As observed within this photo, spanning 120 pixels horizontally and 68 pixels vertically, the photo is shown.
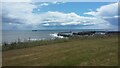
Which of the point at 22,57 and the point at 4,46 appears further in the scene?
the point at 4,46

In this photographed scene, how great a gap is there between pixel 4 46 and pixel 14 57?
4.23 meters

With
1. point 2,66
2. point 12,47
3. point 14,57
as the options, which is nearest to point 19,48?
point 12,47

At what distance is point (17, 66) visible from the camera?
37.4 feet

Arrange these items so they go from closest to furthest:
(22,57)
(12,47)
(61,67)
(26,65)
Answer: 1. (61,67)
2. (26,65)
3. (22,57)
4. (12,47)

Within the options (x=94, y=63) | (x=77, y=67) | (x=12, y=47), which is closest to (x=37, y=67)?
(x=77, y=67)

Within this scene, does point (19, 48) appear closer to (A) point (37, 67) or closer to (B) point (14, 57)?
(B) point (14, 57)

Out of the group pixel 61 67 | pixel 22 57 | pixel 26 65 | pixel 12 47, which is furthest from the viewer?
pixel 12 47

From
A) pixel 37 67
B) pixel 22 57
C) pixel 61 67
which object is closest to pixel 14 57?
pixel 22 57

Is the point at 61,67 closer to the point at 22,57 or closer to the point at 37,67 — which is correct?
the point at 37,67

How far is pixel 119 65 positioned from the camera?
1132cm

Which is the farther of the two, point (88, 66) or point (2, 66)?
point (2, 66)

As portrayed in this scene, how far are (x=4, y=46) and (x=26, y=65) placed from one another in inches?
271

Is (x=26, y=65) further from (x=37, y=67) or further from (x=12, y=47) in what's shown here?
(x=12, y=47)

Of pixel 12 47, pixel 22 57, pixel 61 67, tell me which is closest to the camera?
pixel 61 67
